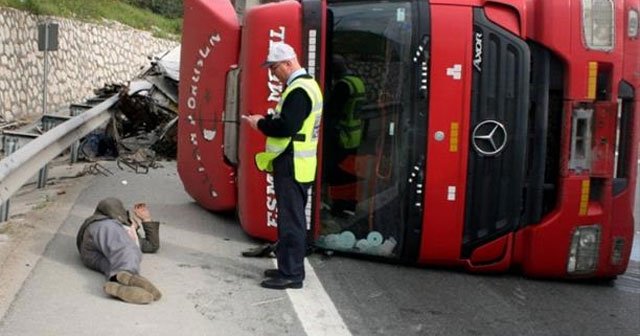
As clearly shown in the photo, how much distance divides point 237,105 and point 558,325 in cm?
290

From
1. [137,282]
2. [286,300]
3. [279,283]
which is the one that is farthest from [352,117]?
[137,282]

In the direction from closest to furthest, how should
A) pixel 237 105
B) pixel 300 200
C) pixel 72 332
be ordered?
pixel 72 332 < pixel 300 200 < pixel 237 105

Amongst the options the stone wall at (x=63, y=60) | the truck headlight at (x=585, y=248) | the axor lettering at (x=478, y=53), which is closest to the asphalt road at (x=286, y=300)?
the truck headlight at (x=585, y=248)

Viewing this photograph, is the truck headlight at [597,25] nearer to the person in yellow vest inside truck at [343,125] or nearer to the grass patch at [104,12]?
the person in yellow vest inside truck at [343,125]

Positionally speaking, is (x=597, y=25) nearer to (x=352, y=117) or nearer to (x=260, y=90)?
(x=352, y=117)

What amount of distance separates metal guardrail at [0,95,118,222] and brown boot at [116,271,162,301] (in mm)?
1047

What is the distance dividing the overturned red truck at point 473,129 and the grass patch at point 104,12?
485 inches

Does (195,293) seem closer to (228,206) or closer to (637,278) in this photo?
(228,206)

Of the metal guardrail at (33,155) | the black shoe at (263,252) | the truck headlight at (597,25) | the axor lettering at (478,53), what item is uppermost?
the truck headlight at (597,25)

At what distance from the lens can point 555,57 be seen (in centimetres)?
543

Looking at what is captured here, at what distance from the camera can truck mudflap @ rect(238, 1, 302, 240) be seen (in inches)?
219

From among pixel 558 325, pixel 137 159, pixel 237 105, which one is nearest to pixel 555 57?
pixel 558 325

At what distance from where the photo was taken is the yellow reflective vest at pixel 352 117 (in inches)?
219

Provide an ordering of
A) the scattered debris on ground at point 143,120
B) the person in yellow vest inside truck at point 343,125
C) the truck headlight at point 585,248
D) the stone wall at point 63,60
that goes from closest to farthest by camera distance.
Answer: the truck headlight at point 585,248
the person in yellow vest inside truck at point 343,125
the scattered debris on ground at point 143,120
the stone wall at point 63,60
